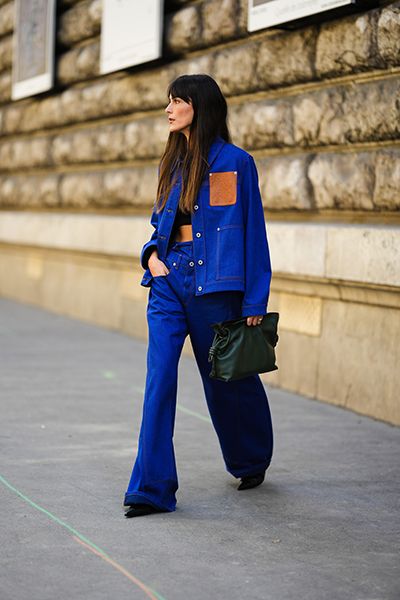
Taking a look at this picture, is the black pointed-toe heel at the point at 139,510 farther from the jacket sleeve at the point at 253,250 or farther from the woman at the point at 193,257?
the jacket sleeve at the point at 253,250

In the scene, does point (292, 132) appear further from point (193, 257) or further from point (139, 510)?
point (139, 510)

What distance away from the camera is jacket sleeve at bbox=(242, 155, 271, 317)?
4355 millimetres

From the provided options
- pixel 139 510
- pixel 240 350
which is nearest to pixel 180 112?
pixel 240 350

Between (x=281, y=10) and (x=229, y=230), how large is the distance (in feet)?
8.66

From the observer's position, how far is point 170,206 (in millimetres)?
4398

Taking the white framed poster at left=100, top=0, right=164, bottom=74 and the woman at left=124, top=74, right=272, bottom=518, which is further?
the white framed poster at left=100, top=0, right=164, bottom=74

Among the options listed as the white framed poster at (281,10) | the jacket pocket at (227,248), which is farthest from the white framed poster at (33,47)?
the jacket pocket at (227,248)

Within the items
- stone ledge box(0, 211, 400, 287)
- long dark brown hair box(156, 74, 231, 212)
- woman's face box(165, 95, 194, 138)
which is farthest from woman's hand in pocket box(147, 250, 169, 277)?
stone ledge box(0, 211, 400, 287)

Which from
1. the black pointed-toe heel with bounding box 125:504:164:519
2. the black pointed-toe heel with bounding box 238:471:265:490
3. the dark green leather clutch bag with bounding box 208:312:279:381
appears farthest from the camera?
the black pointed-toe heel with bounding box 238:471:265:490

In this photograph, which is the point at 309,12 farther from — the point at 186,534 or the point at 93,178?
the point at 93,178

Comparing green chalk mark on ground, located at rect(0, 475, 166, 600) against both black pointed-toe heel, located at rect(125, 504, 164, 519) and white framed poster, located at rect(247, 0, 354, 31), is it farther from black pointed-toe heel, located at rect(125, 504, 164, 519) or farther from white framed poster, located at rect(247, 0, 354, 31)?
white framed poster, located at rect(247, 0, 354, 31)

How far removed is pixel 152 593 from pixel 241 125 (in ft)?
15.0

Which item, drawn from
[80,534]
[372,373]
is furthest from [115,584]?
[372,373]

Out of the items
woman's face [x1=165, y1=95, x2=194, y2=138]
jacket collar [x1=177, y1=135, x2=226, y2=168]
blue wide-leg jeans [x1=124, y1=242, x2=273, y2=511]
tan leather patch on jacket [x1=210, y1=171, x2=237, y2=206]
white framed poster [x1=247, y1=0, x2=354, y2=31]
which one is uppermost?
white framed poster [x1=247, y1=0, x2=354, y2=31]
